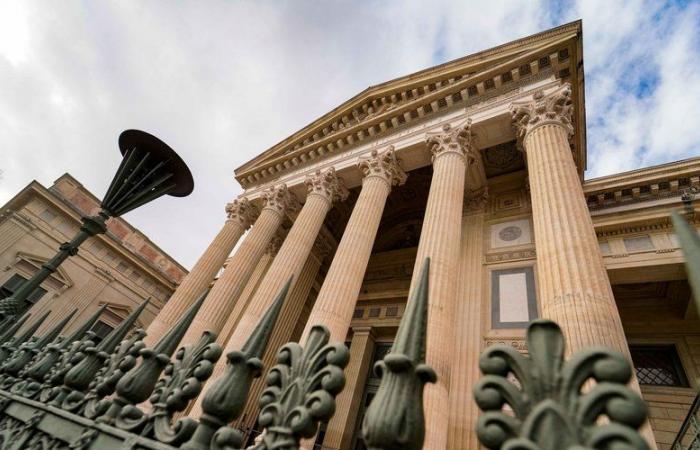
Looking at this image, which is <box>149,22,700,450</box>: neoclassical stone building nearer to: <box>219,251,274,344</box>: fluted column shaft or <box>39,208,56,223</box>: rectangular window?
<box>219,251,274,344</box>: fluted column shaft

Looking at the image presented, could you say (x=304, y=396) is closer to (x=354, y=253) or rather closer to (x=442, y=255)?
(x=442, y=255)

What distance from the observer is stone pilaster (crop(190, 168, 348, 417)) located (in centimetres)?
848

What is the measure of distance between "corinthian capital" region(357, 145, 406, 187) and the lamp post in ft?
22.4

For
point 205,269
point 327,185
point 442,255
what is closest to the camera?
point 442,255

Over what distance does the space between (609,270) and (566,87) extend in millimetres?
4938

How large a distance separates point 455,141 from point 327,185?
4798mm

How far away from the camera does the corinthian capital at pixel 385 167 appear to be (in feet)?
32.9

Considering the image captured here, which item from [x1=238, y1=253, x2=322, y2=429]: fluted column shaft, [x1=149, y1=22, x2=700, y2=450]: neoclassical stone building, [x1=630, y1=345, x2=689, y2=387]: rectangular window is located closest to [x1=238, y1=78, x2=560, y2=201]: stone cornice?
[x1=149, y1=22, x2=700, y2=450]: neoclassical stone building

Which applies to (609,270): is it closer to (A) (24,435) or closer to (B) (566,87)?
(B) (566,87)

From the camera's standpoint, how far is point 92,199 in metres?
23.5

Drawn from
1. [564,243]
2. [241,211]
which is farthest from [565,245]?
[241,211]

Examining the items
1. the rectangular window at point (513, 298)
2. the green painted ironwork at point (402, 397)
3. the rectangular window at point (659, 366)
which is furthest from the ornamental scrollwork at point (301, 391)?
the rectangular window at point (659, 366)

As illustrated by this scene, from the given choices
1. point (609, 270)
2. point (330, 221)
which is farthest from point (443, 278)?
point (330, 221)

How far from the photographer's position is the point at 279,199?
12930mm
